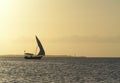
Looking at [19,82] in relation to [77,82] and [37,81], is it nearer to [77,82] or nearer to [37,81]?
[37,81]

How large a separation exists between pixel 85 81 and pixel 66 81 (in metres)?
2.92

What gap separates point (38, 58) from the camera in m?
199

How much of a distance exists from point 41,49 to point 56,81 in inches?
4265

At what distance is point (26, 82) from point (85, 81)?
942 cm

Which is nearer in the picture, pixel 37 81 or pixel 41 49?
pixel 37 81

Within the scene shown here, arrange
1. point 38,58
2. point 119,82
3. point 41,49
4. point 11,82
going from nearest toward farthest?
1. point 11,82
2. point 119,82
3. point 41,49
4. point 38,58

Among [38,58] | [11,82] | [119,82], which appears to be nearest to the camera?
[11,82]

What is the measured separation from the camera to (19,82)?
63.6 metres

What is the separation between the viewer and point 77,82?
65188 millimetres

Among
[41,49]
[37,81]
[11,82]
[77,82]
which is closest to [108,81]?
[77,82]

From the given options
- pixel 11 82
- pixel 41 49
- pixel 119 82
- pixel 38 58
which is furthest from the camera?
pixel 38 58

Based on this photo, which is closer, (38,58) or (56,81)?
(56,81)

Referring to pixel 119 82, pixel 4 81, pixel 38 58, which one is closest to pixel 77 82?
pixel 119 82

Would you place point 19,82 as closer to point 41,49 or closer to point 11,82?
point 11,82
